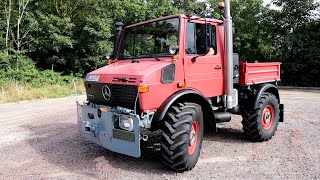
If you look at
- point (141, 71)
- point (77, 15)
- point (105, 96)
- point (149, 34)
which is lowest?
point (105, 96)

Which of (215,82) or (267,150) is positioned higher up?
(215,82)

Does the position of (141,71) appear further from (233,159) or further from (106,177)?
(233,159)

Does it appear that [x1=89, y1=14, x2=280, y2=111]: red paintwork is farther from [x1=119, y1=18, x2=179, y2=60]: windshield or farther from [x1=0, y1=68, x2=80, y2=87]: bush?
[x1=0, y1=68, x2=80, y2=87]: bush

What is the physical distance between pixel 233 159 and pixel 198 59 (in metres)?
1.68

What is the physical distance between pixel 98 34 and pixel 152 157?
14.6 m

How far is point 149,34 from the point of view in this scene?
5234 mm

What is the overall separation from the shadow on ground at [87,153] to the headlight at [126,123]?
766mm

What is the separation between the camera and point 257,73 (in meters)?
6.21

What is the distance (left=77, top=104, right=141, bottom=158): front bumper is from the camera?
4117 millimetres

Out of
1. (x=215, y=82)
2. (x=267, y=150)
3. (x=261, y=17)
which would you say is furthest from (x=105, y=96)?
(x=261, y=17)

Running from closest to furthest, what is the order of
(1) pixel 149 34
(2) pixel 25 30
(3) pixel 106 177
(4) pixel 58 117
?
(3) pixel 106 177
(1) pixel 149 34
(4) pixel 58 117
(2) pixel 25 30

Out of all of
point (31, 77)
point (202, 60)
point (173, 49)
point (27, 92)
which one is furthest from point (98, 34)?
point (173, 49)

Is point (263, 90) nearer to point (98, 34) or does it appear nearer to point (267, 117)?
point (267, 117)

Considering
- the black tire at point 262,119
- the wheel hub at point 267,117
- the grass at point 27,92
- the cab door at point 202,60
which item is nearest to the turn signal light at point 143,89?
the cab door at point 202,60
